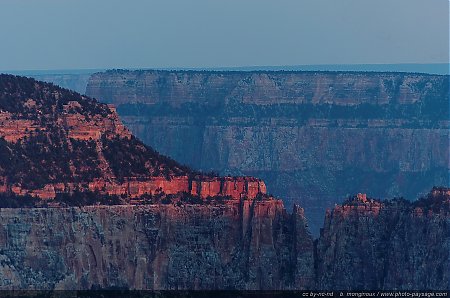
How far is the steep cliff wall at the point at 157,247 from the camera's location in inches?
3536

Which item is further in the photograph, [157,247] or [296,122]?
[296,122]

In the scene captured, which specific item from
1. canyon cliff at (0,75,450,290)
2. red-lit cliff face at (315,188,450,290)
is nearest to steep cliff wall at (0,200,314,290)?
canyon cliff at (0,75,450,290)

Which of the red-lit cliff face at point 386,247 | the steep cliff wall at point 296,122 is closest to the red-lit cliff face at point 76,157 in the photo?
the red-lit cliff face at point 386,247

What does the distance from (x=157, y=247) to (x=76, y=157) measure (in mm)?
5335

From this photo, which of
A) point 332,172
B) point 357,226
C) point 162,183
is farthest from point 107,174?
point 332,172

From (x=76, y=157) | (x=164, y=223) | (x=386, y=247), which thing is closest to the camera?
(x=164, y=223)

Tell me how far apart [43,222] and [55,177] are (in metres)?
3.35

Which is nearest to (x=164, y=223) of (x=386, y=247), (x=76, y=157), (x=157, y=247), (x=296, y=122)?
(x=157, y=247)

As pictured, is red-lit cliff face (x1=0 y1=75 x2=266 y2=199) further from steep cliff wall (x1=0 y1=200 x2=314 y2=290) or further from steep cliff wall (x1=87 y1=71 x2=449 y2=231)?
steep cliff wall (x1=87 y1=71 x2=449 y2=231)

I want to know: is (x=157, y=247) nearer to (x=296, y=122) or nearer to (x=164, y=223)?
(x=164, y=223)

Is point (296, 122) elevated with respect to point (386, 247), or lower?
elevated

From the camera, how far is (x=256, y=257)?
94750 millimetres

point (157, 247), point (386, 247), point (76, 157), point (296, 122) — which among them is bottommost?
point (157, 247)

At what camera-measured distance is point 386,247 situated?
314 ft
